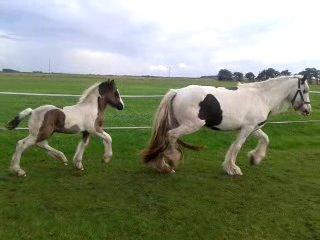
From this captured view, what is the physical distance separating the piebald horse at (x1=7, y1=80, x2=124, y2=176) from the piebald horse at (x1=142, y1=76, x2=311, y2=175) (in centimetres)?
78

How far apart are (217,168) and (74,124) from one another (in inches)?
104

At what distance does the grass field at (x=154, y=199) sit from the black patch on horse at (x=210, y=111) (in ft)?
2.95

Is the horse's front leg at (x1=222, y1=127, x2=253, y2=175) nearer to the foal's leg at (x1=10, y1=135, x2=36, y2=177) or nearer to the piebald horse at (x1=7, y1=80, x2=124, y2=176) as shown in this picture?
the piebald horse at (x1=7, y1=80, x2=124, y2=176)

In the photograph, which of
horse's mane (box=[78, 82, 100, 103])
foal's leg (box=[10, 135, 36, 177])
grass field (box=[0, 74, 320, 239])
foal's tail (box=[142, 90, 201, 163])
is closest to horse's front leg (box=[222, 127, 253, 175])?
grass field (box=[0, 74, 320, 239])

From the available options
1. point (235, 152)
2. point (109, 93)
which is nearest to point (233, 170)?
point (235, 152)

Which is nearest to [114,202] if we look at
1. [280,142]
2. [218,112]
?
[218,112]

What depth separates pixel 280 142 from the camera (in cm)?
1033

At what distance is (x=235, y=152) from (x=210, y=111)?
84 cm

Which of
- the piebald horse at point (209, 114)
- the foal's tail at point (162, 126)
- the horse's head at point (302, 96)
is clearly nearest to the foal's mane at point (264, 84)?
the piebald horse at point (209, 114)

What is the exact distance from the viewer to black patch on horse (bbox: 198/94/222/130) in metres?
6.58

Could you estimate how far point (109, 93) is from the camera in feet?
22.8

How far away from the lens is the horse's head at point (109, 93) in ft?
22.6

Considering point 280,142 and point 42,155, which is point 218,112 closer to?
point 42,155

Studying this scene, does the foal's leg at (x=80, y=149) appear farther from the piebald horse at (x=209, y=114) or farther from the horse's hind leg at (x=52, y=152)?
the piebald horse at (x=209, y=114)
